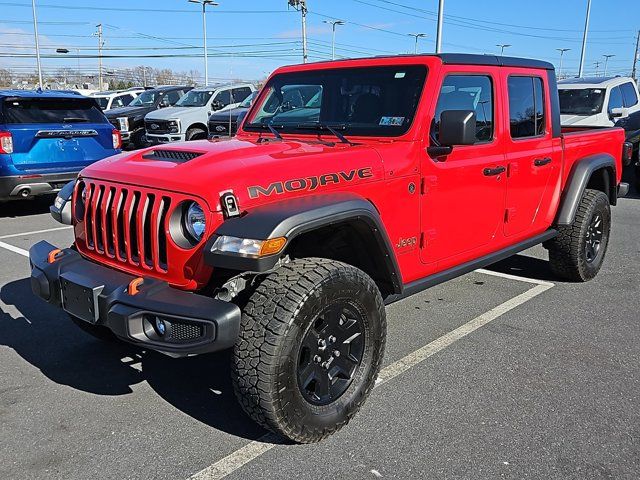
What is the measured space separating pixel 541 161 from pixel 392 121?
157cm

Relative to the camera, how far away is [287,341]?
261cm

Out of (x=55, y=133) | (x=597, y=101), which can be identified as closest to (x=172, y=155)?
(x=55, y=133)

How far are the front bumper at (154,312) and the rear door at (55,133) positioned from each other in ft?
18.7

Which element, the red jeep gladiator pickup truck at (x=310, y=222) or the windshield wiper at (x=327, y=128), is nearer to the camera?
the red jeep gladiator pickup truck at (x=310, y=222)

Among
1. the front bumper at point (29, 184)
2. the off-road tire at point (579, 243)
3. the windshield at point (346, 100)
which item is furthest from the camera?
the front bumper at point (29, 184)

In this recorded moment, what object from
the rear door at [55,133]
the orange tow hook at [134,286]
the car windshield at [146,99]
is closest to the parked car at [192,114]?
the car windshield at [146,99]

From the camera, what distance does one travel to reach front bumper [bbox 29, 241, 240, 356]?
2498 millimetres

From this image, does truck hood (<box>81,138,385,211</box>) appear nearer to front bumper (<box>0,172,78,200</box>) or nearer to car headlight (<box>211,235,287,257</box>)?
car headlight (<box>211,235,287,257</box>)

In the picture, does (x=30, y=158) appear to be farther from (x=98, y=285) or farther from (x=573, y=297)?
(x=573, y=297)

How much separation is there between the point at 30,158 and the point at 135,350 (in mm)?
5059

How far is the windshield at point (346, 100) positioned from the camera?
3688 mm

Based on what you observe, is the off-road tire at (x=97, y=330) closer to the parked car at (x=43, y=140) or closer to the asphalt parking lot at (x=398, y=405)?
the asphalt parking lot at (x=398, y=405)

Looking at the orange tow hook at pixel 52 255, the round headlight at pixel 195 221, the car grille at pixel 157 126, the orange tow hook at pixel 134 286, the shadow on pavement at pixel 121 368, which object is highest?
the round headlight at pixel 195 221

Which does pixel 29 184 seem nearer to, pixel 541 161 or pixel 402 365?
pixel 402 365
